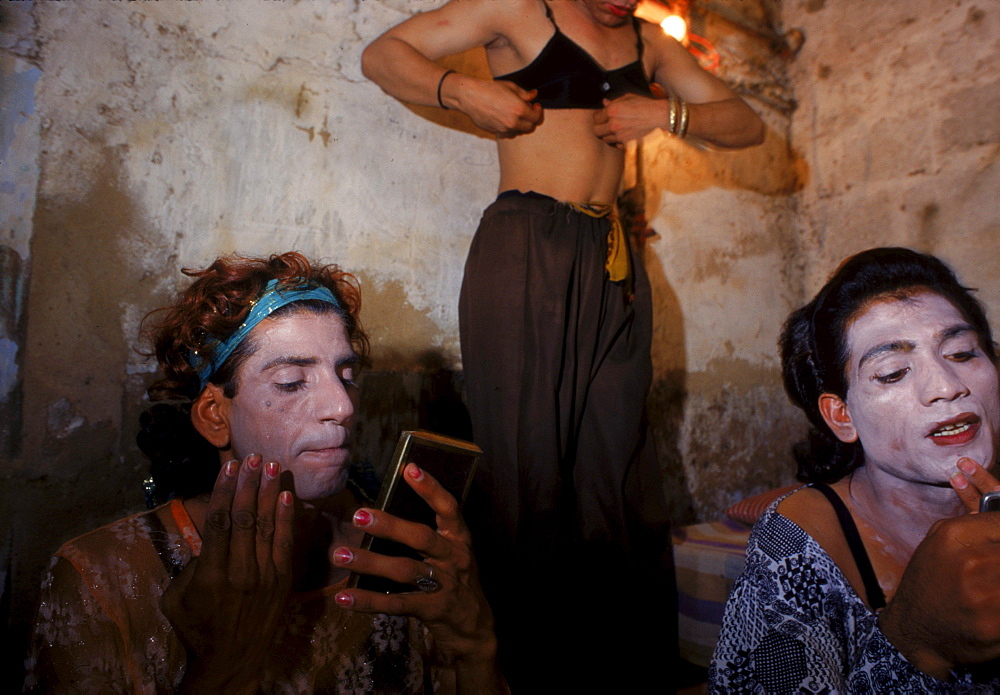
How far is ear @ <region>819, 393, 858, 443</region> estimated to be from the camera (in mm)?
1381

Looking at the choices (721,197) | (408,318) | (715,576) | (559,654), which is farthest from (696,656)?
(721,197)

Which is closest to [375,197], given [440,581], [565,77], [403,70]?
[403,70]

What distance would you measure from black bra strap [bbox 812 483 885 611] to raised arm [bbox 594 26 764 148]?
50.2 inches

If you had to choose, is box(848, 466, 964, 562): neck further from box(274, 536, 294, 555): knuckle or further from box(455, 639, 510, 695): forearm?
box(274, 536, 294, 555): knuckle

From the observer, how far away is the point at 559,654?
1.81 m

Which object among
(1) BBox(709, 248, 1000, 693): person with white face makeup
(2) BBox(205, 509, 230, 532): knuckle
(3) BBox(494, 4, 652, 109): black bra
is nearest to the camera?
(2) BBox(205, 509, 230, 532): knuckle

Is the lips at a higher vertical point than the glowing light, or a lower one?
lower

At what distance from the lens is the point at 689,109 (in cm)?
211

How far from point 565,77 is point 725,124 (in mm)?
647

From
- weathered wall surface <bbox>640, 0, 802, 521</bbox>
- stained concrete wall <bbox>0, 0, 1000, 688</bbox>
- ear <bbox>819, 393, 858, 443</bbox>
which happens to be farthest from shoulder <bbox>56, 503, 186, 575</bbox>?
weathered wall surface <bbox>640, 0, 802, 521</bbox>

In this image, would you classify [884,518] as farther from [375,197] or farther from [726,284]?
[726,284]

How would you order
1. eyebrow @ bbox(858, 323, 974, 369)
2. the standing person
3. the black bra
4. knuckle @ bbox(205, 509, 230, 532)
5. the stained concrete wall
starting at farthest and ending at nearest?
the black bra
the standing person
the stained concrete wall
eyebrow @ bbox(858, 323, 974, 369)
knuckle @ bbox(205, 509, 230, 532)

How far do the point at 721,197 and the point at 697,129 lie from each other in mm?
1238

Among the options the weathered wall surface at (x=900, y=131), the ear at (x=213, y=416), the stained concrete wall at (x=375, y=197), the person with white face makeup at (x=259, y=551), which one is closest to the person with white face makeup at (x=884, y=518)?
the person with white face makeup at (x=259, y=551)
